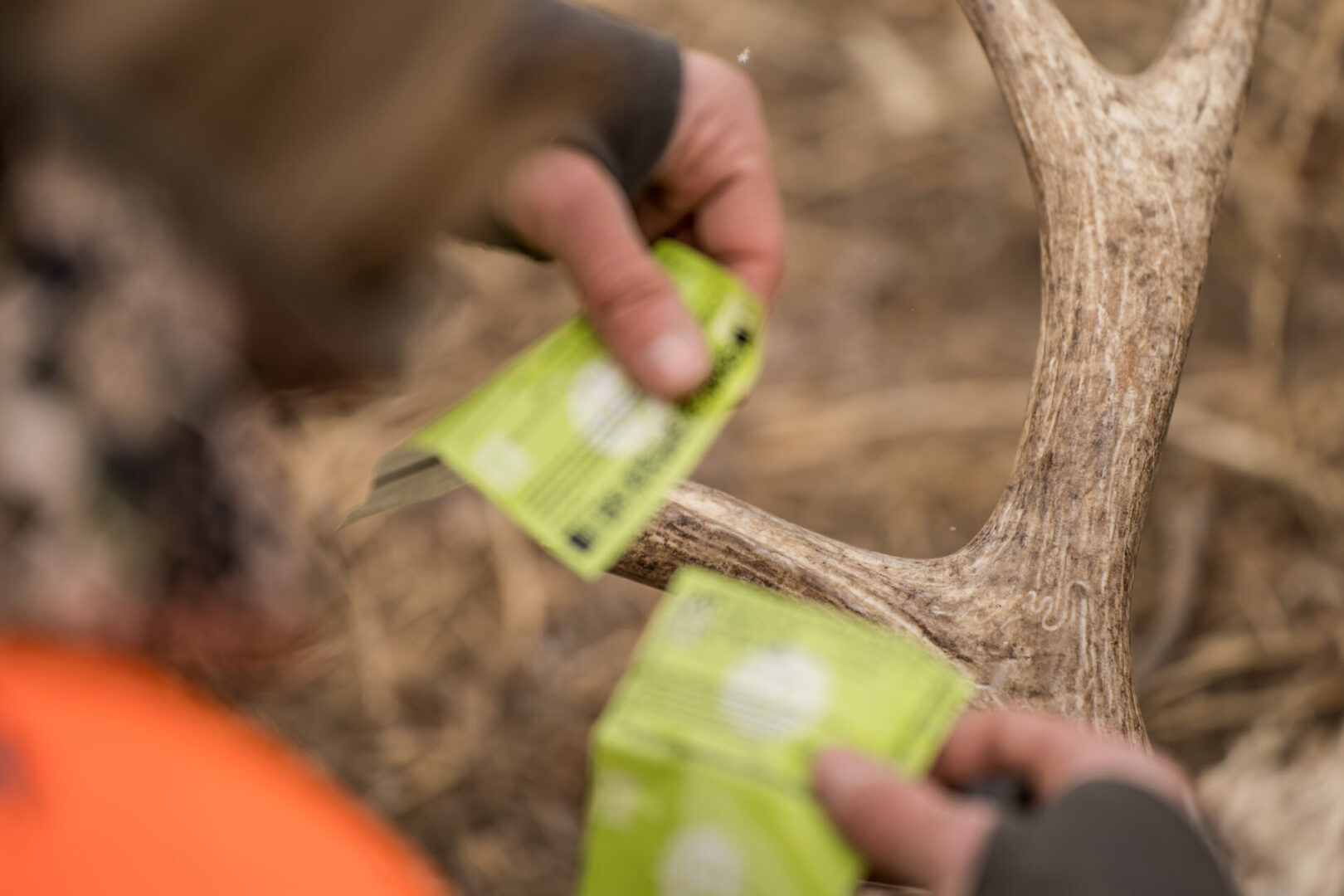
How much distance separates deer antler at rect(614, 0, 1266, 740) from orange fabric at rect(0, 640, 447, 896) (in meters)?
0.29

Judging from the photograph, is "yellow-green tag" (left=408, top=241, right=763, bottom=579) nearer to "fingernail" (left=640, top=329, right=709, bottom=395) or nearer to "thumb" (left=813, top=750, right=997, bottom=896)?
"fingernail" (left=640, top=329, right=709, bottom=395)

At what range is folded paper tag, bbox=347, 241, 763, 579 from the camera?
0.52 metres

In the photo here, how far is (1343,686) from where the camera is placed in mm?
1211

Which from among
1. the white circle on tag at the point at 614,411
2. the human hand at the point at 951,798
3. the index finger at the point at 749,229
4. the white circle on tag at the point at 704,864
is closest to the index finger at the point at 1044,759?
the human hand at the point at 951,798

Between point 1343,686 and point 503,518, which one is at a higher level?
point 1343,686

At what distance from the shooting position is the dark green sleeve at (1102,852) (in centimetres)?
37

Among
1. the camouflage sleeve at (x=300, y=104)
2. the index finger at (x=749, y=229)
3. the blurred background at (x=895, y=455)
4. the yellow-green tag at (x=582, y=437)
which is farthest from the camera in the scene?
the blurred background at (x=895, y=455)

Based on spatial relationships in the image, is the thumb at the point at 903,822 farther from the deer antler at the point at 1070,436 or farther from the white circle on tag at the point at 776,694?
the deer antler at the point at 1070,436

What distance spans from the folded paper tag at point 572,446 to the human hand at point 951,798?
0.54 feet

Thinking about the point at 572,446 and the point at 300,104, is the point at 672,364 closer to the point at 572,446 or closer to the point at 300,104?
the point at 572,446

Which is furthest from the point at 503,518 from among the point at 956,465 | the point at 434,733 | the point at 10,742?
the point at 10,742

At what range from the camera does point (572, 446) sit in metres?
0.54

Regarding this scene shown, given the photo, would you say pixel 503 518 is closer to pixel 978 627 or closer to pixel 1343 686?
pixel 978 627

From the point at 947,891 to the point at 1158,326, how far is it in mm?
484
